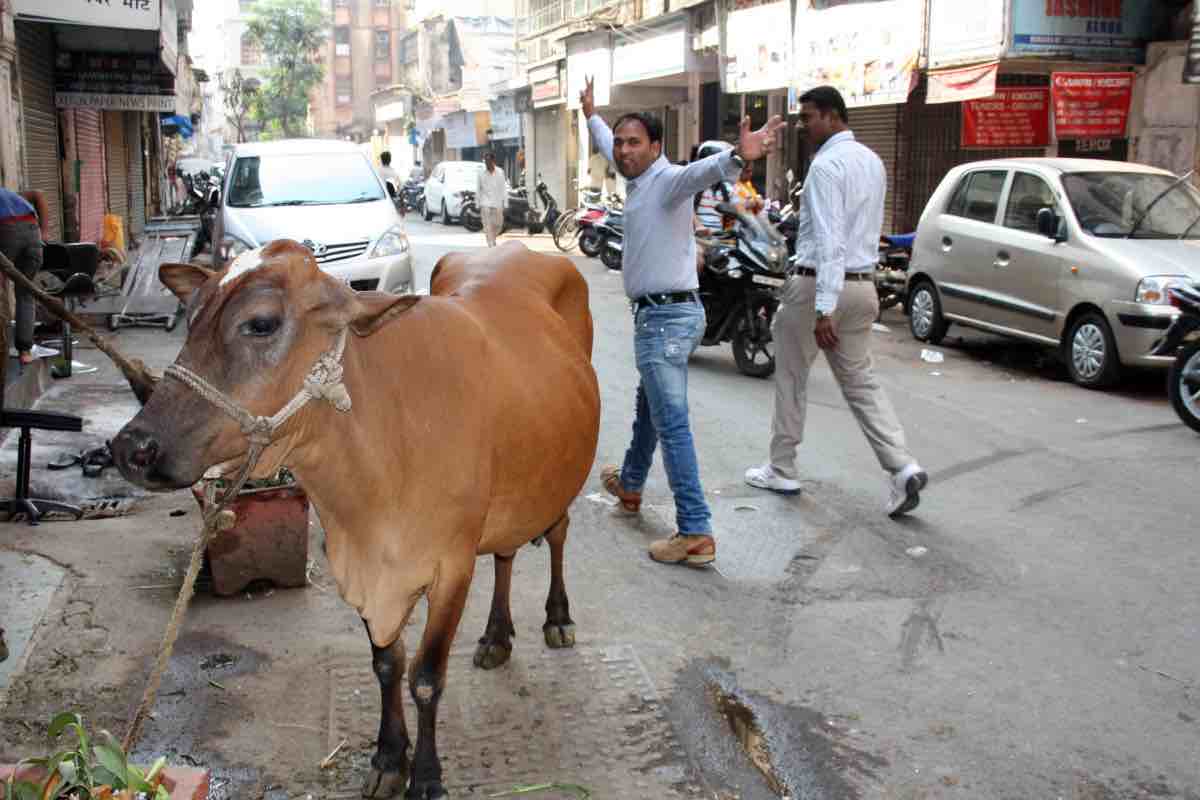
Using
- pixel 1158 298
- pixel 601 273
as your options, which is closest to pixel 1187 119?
pixel 1158 298

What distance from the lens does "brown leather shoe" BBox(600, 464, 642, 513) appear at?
6043 millimetres

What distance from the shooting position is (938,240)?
1160 cm

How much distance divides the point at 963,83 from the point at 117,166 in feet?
54.8

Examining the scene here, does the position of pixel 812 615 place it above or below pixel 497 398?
below

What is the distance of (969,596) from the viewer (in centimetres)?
498

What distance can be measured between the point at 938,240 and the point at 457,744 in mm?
9198

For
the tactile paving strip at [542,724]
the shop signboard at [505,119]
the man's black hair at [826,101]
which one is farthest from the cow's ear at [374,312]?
the shop signboard at [505,119]

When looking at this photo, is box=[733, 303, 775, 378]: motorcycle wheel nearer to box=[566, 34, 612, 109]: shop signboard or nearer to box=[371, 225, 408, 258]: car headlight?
box=[371, 225, 408, 258]: car headlight

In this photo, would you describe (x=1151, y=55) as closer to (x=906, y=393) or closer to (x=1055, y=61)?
(x=1055, y=61)

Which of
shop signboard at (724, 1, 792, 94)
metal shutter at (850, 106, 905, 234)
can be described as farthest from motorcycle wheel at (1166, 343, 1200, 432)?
shop signboard at (724, 1, 792, 94)

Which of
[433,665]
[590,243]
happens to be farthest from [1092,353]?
[590,243]

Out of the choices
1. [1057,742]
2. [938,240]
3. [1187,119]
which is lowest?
[1057,742]

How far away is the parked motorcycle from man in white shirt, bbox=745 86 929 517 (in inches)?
290

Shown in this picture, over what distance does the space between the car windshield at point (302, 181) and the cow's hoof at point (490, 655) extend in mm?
8348
